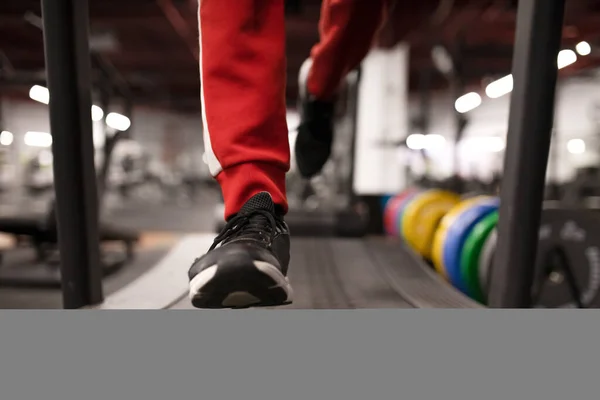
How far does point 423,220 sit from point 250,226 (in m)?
2.11

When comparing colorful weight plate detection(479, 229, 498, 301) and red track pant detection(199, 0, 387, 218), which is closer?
red track pant detection(199, 0, 387, 218)

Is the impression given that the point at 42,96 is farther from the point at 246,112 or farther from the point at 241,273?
the point at 241,273

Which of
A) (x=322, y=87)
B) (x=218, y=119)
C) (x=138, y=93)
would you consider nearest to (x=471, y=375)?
(x=218, y=119)

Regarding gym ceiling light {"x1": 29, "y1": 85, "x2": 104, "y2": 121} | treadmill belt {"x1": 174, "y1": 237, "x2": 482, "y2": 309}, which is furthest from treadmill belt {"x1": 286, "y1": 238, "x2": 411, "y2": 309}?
gym ceiling light {"x1": 29, "y1": 85, "x2": 104, "y2": 121}

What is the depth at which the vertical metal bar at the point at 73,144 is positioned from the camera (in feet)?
3.09

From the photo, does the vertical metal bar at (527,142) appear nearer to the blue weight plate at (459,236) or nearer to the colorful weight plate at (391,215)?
the blue weight plate at (459,236)

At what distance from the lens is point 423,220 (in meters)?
2.73

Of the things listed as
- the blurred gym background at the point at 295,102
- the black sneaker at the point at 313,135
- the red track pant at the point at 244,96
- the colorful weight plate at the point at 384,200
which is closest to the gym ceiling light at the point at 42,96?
the blurred gym background at the point at 295,102

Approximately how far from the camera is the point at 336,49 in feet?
4.37

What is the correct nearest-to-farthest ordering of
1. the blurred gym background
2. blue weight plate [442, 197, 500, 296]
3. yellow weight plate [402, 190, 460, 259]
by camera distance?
blue weight plate [442, 197, 500, 296], yellow weight plate [402, 190, 460, 259], the blurred gym background

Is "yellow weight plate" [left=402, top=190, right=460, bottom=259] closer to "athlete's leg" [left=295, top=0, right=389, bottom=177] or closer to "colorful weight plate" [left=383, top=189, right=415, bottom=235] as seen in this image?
"colorful weight plate" [left=383, top=189, right=415, bottom=235]

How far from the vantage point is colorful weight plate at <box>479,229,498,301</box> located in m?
1.65

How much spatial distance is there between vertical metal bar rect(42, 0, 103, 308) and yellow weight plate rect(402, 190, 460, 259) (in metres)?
1.99

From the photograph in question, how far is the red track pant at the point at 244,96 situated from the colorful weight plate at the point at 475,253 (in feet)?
3.75
